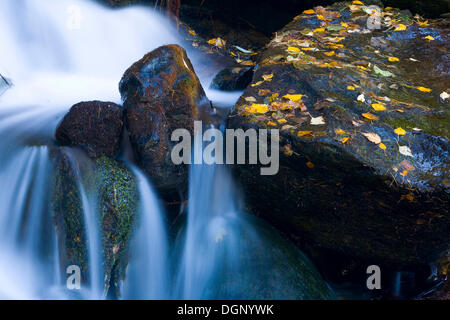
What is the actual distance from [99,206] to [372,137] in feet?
7.97

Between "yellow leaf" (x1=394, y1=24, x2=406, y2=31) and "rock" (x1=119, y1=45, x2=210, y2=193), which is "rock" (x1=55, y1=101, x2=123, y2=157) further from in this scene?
"yellow leaf" (x1=394, y1=24, x2=406, y2=31)

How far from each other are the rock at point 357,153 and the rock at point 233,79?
2.77 ft

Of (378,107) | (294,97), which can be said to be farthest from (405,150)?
(294,97)

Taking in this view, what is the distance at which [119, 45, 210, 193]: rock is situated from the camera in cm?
334

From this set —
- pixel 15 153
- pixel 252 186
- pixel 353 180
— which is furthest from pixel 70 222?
pixel 353 180

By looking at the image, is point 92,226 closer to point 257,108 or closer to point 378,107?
point 257,108

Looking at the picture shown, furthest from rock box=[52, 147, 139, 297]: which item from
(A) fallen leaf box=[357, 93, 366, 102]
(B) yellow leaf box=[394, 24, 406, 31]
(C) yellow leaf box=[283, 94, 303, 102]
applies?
(B) yellow leaf box=[394, 24, 406, 31]

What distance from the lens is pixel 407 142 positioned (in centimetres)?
291

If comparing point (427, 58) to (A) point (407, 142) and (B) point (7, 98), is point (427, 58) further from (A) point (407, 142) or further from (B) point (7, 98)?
(B) point (7, 98)

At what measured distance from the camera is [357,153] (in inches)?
110

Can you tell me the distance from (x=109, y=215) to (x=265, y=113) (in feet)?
5.60

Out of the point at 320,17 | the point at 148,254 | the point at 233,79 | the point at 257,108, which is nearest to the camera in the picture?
the point at 257,108

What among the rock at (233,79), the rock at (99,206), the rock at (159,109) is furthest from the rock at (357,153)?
the rock at (99,206)
